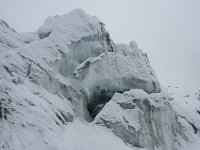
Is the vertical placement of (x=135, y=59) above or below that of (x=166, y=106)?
above

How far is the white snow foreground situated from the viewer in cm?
1786

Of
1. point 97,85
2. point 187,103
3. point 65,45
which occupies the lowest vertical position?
point 187,103

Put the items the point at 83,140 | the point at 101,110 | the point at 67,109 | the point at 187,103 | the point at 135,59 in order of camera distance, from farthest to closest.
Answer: the point at 187,103 < the point at 135,59 < the point at 101,110 < the point at 67,109 < the point at 83,140

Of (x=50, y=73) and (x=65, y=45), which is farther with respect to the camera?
(x=65, y=45)

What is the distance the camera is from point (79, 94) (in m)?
24.8

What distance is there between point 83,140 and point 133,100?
6749mm

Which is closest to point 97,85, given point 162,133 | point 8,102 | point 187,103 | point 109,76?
point 109,76

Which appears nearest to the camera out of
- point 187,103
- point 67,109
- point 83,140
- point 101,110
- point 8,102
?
point 8,102

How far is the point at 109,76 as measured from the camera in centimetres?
2656

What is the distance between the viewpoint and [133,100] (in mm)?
25484

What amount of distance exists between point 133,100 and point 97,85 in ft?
9.81

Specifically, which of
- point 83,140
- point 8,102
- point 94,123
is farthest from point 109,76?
point 8,102

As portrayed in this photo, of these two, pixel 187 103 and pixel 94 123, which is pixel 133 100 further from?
pixel 187 103

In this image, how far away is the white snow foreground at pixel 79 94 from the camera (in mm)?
17859
